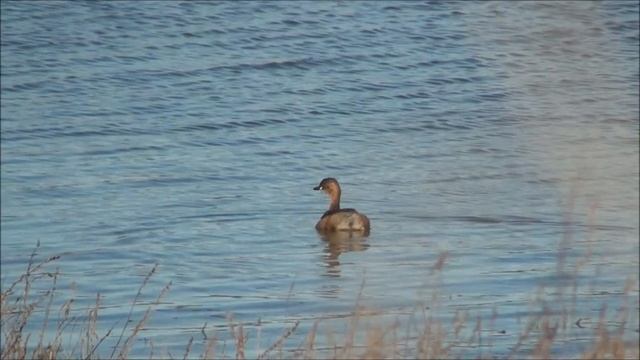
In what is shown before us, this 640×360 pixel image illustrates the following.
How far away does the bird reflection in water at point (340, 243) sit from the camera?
13.2 meters

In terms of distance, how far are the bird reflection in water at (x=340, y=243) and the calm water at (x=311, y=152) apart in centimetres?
4

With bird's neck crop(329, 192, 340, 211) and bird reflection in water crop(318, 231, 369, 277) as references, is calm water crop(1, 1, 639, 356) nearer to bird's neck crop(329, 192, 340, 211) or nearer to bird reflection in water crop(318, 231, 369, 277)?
bird reflection in water crop(318, 231, 369, 277)

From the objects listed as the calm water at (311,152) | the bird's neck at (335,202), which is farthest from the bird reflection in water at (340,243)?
the bird's neck at (335,202)

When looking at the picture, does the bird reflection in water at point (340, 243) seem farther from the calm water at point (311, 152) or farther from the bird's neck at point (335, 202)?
the bird's neck at point (335, 202)

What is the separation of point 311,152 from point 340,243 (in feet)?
20.6

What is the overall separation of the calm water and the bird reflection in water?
0.04m

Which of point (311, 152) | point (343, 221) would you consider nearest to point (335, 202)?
point (343, 221)

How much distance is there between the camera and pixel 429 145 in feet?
63.6

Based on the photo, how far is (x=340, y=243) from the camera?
1382 cm

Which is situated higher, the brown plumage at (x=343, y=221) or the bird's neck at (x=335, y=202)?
the brown plumage at (x=343, y=221)

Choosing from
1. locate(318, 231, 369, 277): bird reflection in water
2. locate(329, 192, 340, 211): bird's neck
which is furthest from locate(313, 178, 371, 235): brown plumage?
locate(329, 192, 340, 211): bird's neck

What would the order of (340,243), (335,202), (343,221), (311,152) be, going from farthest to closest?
(311,152), (335,202), (343,221), (340,243)

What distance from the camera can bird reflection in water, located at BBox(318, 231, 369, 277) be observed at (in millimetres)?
13202

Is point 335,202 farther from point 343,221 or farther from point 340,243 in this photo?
point 340,243
